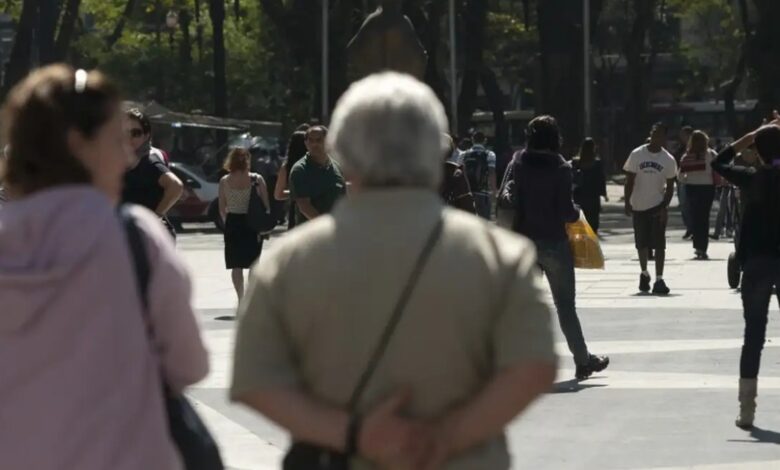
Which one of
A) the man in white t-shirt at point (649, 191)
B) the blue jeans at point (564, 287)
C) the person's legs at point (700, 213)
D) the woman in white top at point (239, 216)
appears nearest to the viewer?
the blue jeans at point (564, 287)

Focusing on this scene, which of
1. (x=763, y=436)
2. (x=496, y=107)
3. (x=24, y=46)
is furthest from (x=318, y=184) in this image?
(x=496, y=107)

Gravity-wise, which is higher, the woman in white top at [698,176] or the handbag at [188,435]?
the handbag at [188,435]

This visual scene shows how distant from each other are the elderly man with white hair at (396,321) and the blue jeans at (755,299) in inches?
268

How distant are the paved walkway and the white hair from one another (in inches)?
230

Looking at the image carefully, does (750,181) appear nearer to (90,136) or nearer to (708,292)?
(90,136)

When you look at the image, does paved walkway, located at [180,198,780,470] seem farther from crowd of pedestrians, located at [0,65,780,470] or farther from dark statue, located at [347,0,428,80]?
crowd of pedestrians, located at [0,65,780,470]

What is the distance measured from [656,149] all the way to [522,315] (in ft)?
58.6

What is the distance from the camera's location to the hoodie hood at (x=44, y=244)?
416 cm

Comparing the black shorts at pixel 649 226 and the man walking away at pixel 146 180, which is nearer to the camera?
the man walking away at pixel 146 180

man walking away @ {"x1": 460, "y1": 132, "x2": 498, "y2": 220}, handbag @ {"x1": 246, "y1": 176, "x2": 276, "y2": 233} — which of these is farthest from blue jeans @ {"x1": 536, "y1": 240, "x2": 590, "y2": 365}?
man walking away @ {"x1": 460, "y1": 132, "x2": 498, "y2": 220}

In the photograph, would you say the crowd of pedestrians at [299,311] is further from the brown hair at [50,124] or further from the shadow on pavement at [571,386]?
the shadow on pavement at [571,386]

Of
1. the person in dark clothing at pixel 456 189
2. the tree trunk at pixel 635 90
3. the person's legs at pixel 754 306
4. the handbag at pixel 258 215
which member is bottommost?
the tree trunk at pixel 635 90

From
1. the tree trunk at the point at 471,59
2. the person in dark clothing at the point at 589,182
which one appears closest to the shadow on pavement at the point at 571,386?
the person in dark clothing at the point at 589,182

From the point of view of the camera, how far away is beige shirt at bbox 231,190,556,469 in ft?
13.0
